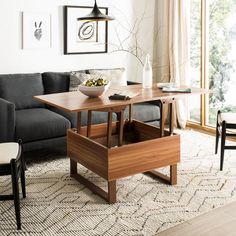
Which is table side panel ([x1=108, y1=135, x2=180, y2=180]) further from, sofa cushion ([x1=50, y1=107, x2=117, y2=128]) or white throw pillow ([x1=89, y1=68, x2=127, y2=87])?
white throw pillow ([x1=89, y1=68, x2=127, y2=87])

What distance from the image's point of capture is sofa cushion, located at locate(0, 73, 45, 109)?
4.26 metres

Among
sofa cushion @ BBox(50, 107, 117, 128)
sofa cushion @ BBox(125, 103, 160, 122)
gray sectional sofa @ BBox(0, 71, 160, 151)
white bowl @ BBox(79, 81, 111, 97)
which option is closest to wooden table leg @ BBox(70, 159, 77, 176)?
gray sectional sofa @ BBox(0, 71, 160, 151)

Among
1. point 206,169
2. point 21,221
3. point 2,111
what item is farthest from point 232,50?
point 21,221

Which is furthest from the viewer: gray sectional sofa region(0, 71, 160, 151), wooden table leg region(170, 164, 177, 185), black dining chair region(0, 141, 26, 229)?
gray sectional sofa region(0, 71, 160, 151)

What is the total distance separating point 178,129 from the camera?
5309 mm

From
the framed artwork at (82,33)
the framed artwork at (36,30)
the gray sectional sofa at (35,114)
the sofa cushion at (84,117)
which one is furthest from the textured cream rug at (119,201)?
the framed artwork at (82,33)

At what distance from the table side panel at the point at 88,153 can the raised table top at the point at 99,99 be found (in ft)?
1.06

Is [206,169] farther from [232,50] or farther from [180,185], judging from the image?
[232,50]

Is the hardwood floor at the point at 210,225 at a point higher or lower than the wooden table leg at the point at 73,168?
lower

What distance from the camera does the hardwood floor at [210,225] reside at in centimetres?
264

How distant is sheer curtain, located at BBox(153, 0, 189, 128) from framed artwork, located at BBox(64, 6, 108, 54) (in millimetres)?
861

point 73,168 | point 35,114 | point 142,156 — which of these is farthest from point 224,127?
point 35,114

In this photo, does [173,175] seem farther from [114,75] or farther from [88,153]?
[114,75]

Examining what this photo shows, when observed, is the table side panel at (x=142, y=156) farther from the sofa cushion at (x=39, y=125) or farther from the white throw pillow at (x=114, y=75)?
the white throw pillow at (x=114, y=75)
